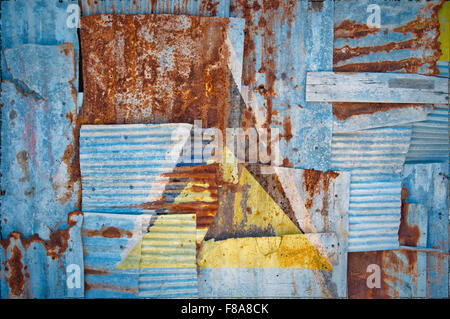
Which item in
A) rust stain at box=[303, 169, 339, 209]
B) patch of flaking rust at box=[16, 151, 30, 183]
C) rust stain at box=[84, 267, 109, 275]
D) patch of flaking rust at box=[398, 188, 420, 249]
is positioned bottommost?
rust stain at box=[84, 267, 109, 275]

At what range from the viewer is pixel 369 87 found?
9.17 ft

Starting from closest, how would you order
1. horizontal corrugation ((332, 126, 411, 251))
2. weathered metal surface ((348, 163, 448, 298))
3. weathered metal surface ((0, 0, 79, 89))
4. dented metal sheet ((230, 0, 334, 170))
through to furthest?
weathered metal surface ((0, 0, 79, 89)) < dented metal sheet ((230, 0, 334, 170)) < horizontal corrugation ((332, 126, 411, 251)) < weathered metal surface ((348, 163, 448, 298))

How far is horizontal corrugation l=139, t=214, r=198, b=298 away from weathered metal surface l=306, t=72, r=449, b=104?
191 centimetres

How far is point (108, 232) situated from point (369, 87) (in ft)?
10.4

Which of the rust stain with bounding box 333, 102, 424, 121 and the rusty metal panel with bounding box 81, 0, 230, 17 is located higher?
the rusty metal panel with bounding box 81, 0, 230, 17

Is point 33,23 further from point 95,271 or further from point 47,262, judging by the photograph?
point 95,271

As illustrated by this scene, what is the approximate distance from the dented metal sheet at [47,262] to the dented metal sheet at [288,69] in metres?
2.23

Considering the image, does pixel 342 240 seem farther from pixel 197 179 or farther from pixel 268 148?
pixel 197 179

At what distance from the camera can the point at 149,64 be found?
2709 mm

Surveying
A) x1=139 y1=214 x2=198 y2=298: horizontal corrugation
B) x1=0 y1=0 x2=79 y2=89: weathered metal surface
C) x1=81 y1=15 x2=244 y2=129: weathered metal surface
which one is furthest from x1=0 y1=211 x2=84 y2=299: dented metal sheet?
x1=0 y1=0 x2=79 y2=89: weathered metal surface

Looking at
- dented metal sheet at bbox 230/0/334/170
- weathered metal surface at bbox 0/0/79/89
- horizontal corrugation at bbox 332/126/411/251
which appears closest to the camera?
weathered metal surface at bbox 0/0/79/89

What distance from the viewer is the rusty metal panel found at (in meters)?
2.69

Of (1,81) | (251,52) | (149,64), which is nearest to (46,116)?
(1,81)

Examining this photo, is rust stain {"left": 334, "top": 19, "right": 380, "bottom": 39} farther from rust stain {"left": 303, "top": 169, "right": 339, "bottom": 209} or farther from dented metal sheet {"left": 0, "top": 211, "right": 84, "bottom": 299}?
dented metal sheet {"left": 0, "top": 211, "right": 84, "bottom": 299}
